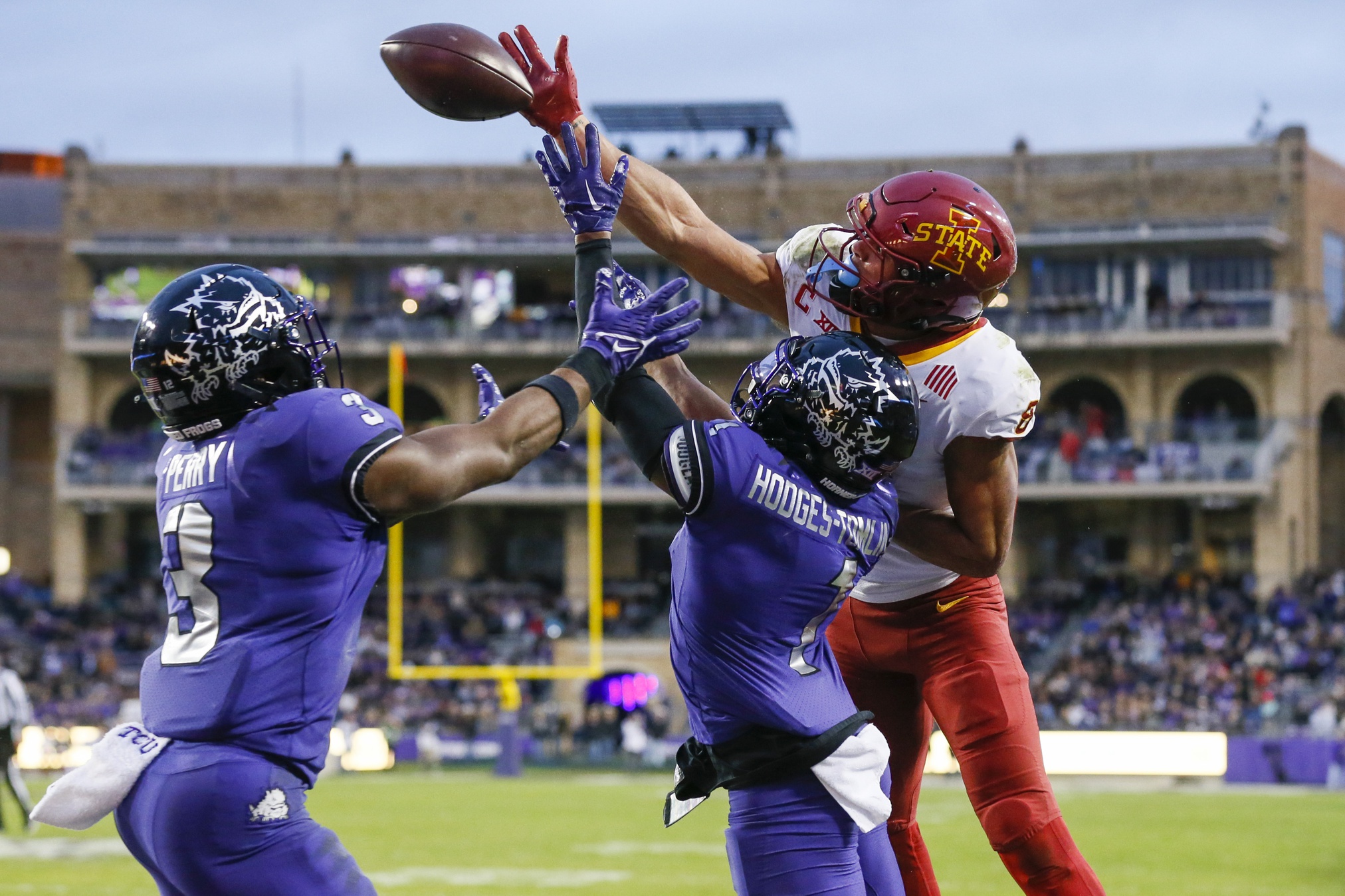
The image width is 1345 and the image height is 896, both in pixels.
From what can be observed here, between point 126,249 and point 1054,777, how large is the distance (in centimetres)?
2770

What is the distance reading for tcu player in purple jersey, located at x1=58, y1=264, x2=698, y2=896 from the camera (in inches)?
130

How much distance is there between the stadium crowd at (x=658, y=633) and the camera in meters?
27.5

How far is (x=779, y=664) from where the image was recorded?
3824 millimetres

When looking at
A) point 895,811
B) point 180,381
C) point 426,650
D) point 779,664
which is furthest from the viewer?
point 426,650

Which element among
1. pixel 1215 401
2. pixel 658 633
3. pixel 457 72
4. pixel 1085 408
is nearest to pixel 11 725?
pixel 457 72

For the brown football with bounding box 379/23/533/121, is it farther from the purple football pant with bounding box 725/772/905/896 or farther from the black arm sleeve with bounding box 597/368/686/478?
the purple football pant with bounding box 725/772/905/896

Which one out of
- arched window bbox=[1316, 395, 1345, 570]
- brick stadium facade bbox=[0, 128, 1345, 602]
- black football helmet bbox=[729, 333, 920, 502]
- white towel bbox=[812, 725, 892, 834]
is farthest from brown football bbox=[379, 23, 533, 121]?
arched window bbox=[1316, 395, 1345, 570]

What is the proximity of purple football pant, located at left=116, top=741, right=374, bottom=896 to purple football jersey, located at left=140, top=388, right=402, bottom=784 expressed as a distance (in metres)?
0.07

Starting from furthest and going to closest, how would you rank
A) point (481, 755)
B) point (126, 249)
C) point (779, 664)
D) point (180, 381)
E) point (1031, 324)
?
1. point (126, 249)
2. point (1031, 324)
3. point (481, 755)
4. point (779, 664)
5. point (180, 381)

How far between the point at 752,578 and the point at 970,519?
977 millimetres

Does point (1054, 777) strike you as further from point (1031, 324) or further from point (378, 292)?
point (378, 292)

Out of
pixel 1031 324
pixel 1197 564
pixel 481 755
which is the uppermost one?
pixel 1031 324

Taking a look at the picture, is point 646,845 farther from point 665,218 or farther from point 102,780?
point 102,780

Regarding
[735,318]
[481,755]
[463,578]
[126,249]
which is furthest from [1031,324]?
[126,249]
